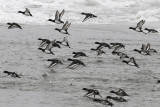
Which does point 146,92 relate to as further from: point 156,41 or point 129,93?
point 156,41

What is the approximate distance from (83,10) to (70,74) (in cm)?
1399

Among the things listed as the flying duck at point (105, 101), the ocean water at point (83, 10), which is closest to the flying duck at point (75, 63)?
the flying duck at point (105, 101)

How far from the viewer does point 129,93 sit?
1359cm

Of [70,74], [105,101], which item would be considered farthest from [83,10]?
[105,101]

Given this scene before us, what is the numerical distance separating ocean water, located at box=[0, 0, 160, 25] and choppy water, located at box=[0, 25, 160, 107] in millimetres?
4320

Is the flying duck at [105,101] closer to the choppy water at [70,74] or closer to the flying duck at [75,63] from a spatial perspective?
the choppy water at [70,74]

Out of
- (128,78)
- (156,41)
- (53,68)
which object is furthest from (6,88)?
(156,41)

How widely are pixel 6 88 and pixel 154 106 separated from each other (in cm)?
388

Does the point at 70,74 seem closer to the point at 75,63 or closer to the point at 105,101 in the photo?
the point at 75,63

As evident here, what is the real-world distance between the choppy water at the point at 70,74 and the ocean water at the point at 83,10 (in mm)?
4320

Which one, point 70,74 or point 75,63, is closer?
point 70,74

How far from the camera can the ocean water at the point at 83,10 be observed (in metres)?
25.3

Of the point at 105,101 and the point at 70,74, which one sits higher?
the point at 70,74

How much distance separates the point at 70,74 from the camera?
15.2 m
